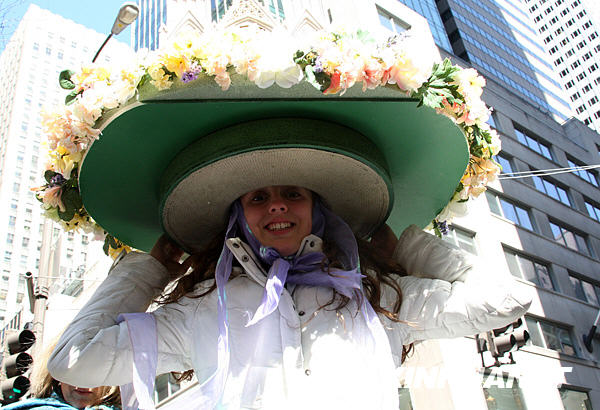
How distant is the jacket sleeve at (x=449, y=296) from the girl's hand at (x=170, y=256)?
1170 millimetres

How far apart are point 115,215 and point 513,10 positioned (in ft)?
263

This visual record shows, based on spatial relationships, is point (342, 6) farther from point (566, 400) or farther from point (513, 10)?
point (513, 10)

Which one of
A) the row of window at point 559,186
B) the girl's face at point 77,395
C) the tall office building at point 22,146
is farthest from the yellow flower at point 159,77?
the tall office building at point 22,146

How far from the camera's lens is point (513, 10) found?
73938 mm

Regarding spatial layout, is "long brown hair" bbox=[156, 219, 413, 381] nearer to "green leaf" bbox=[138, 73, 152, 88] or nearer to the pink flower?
the pink flower

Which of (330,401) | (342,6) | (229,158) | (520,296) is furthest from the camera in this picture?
(342,6)

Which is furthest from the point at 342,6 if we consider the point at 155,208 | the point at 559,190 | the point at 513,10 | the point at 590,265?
the point at 513,10

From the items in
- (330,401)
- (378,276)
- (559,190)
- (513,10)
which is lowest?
(330,401)

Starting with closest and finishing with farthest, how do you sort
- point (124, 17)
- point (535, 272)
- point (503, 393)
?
1. point (124, 17)
2. point (503, 393)
3. point (535, 272)

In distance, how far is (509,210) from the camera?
88.8 feet

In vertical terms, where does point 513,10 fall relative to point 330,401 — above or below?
above

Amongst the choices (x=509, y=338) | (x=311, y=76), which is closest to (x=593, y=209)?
(x=509, y=338)

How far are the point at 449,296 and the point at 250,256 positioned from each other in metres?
0.97

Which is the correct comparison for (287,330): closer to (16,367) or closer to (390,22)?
(16,367)
